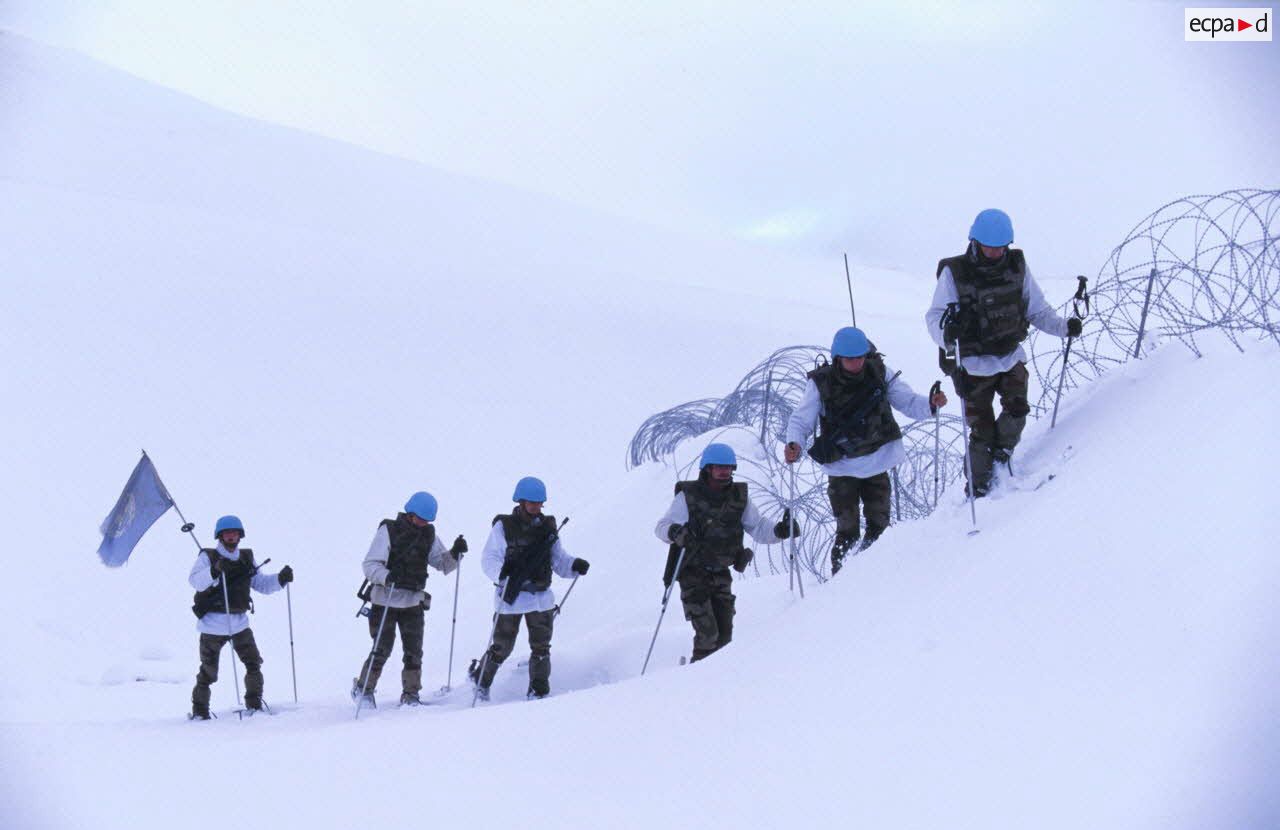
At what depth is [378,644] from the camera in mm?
9281

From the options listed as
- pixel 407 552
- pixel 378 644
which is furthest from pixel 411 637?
pixel 407 552

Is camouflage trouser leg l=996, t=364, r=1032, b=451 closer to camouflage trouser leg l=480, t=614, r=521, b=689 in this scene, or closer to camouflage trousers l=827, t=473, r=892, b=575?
camouflage trousers l=827, t=473, r=892, b=575

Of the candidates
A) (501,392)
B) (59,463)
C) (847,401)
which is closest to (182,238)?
(501,392)

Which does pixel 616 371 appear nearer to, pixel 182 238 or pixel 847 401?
pixel 182 238

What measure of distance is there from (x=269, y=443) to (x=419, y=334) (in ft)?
22.2

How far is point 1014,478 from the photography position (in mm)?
7336

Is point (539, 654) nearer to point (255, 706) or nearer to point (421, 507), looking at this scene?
point (421, 507)

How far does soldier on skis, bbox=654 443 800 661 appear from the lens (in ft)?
26.3

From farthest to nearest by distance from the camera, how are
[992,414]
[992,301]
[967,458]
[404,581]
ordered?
[404,581] → [992,414] → [992,301] → [967,458]

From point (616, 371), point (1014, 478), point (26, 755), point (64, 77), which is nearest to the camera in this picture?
point (26, 755)

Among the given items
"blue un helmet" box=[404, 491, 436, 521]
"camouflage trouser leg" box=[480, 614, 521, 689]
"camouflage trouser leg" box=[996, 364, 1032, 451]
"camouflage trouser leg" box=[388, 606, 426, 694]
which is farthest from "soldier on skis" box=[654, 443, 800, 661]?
"camouflage trouser leg" box=[388, 606, 426, 694]

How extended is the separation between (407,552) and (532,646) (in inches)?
46.2

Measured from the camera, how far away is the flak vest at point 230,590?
9.57 metres

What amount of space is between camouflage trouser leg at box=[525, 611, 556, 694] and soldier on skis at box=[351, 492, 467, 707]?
0.75 metres
